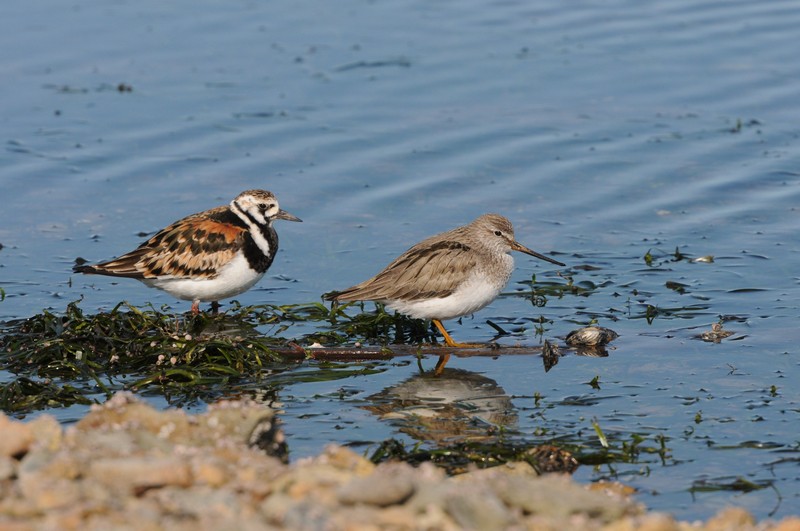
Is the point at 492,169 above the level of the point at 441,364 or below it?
above

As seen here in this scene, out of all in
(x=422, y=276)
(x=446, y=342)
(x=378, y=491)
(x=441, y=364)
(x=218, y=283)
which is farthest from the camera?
(x=218, y=283)

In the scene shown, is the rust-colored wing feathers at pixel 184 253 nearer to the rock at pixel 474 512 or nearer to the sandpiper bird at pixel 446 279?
the sandpiper bird at pixel 446 279

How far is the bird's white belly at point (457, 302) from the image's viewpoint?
991cm

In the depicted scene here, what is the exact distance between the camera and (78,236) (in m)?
12.8

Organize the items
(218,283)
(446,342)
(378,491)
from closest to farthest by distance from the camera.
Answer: (378,491) < (446,342) < (218,283)

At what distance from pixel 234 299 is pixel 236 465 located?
5.29 m

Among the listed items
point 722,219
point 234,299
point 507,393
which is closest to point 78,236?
point 234,299

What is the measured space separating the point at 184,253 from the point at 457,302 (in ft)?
7.79

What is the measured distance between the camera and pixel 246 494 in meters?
5.91

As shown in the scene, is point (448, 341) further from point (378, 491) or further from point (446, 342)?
point (378, 491)

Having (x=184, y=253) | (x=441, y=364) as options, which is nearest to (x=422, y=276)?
(x=441, y=364)

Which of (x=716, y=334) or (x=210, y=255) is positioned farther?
(x=210, y=255)

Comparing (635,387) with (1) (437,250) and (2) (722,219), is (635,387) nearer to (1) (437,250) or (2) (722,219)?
(1) (437,250)

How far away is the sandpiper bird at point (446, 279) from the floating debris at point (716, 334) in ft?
5.48
